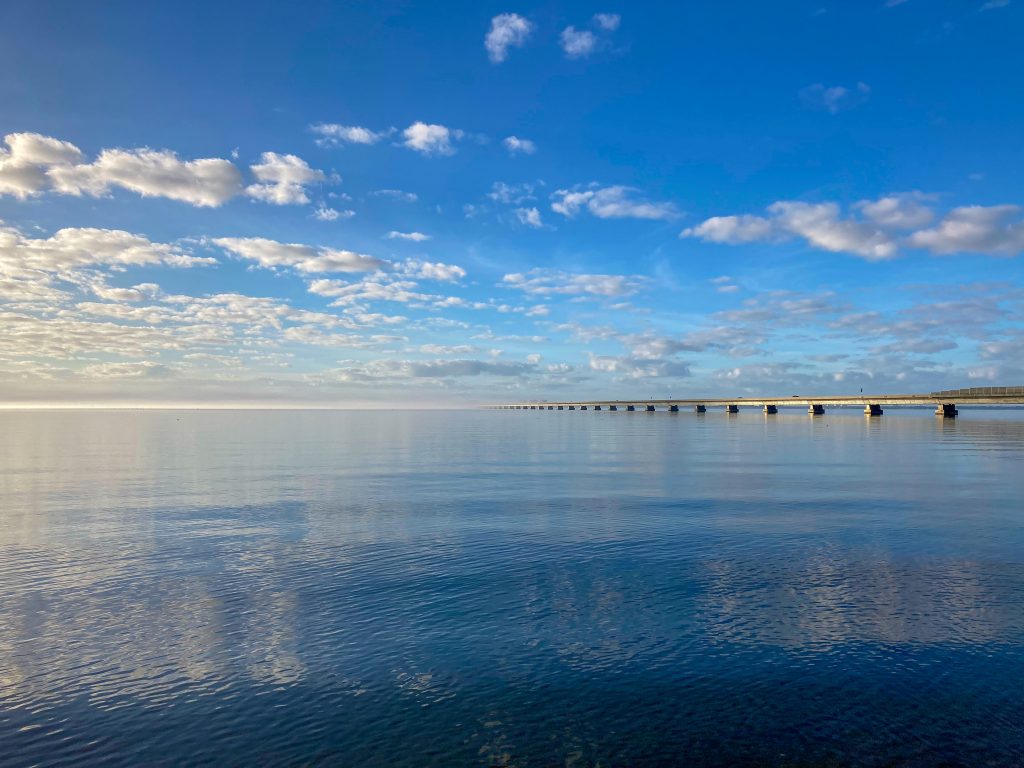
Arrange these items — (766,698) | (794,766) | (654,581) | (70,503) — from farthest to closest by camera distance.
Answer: (70,503)
(654,581)
(766,698)
(794,766)

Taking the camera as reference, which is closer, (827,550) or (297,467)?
(827,550)

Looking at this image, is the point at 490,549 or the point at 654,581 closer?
the point at 654,581

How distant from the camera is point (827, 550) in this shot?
1195 inches

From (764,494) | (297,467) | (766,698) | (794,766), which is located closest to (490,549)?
(766,698)

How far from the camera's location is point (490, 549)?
3116 centimetres

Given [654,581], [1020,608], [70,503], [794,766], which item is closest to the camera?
[794,766]

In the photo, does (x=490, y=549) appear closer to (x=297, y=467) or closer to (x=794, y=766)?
(x=794, y=766)

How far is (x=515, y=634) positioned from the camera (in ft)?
64.2

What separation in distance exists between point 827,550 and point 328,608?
71.5 ft

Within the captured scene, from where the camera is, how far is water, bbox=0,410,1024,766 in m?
13.8

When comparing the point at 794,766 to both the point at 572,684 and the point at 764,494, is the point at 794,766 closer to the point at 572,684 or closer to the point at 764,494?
the point at 572,684

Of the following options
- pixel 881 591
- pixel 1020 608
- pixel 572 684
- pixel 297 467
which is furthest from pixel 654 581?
pixel 297 467

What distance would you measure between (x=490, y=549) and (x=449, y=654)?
43.0 feet

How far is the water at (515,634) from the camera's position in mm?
13781
